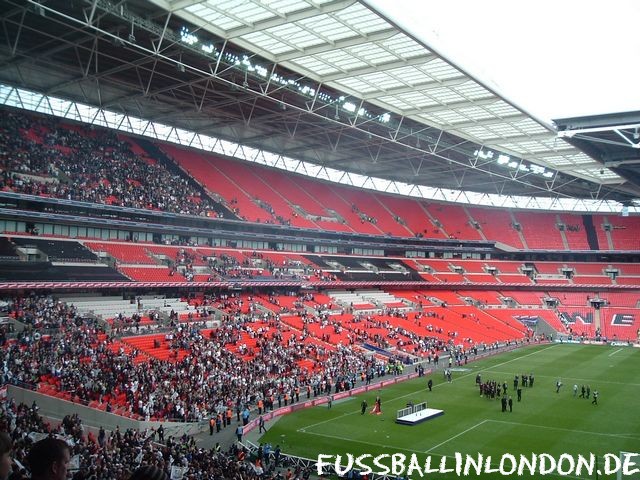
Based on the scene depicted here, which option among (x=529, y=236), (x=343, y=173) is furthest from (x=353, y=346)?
(x=529, y=236)

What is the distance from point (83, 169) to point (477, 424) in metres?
31.5

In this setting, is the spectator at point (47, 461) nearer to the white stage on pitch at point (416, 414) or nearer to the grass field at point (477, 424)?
the grass field at point (477, 424)

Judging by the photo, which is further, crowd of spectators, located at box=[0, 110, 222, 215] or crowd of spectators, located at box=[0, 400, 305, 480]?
crowd of spectators, located at box=[0, 110, 222, 215]

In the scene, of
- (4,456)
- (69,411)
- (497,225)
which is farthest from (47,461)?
(497,225)

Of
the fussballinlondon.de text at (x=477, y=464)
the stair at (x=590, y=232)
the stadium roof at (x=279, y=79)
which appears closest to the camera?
the fussballinlondon.de text at (x=477, y=464)

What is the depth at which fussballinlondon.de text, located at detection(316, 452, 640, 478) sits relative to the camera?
755 inches

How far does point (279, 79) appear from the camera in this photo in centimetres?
3541

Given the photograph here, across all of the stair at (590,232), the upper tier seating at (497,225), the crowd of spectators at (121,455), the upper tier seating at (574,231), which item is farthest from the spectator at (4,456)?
the stair at (590,232)

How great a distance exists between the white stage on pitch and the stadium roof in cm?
1835

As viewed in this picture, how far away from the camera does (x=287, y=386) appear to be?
1179 inches

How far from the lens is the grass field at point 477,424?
21922 millimetres

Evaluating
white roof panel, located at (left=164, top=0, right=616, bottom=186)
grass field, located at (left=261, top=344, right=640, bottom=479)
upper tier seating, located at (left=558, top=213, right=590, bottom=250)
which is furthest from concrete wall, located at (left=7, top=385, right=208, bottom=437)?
upper tier seating, located at (left=558, top=213, right=590, bottom=250)

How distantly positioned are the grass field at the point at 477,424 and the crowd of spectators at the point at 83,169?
21774 millimetres

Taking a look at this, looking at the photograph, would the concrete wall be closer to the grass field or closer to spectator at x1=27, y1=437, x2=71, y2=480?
the grass field
